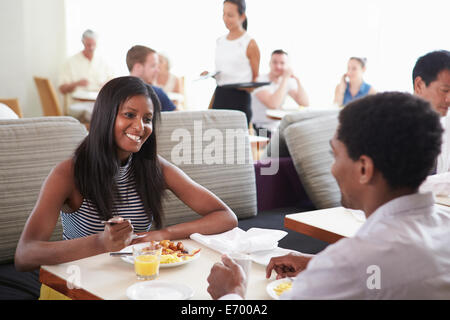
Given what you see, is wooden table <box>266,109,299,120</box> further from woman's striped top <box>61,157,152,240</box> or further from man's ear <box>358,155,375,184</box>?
man's ear <box>358,155,375,184</box>

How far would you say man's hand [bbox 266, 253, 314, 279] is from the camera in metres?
1.40

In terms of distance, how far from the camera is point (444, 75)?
7.73 ft

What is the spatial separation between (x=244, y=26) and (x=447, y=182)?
107 inches

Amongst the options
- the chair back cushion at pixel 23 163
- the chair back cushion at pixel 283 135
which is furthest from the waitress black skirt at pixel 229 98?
the chair back cushion at pixel 23 163

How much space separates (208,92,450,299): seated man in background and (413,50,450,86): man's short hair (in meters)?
1.46

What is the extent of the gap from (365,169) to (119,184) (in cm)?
106

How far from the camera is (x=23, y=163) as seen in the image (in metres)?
2.11

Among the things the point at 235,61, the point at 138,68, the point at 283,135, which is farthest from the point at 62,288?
the point at 235,61

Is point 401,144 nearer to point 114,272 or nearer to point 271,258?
point 271,258

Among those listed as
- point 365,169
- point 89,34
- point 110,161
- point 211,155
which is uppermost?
point 89,34

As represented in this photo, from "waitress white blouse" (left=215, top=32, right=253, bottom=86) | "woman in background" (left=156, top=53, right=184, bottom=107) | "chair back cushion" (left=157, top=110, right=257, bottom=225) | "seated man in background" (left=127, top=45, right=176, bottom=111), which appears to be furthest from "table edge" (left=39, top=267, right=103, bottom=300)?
"woman in background" (left=156, top=53, right=184, bottom=107)

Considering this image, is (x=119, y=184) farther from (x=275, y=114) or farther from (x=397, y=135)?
(x=275, y=114)

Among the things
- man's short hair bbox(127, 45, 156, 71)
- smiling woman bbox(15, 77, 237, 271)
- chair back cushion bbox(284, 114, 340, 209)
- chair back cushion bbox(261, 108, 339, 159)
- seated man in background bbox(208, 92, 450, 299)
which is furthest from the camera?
man's short hair bbox(127, 45, 156, 71)
